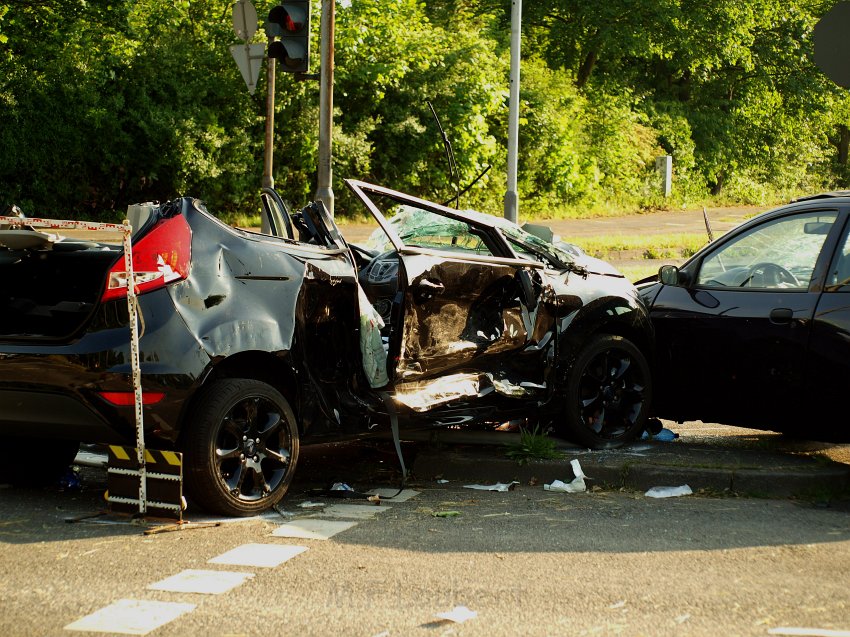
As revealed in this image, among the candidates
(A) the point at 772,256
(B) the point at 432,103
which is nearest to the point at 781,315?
(A) the point at 772,256

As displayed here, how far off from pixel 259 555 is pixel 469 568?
2.89 ft

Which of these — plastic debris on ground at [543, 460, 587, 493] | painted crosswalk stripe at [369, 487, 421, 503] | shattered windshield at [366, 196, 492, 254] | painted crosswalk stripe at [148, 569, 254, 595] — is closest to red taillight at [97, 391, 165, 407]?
painted crosswalk stripe at [148, 569, 254, 595]

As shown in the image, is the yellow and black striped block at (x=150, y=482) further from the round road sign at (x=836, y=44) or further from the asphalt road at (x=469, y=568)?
the round road sign at (x=836, y=44)

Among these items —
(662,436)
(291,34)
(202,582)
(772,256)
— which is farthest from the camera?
(291,34)

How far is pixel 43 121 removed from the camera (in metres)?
22.9

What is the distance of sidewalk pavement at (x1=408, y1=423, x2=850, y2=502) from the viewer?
6.77 meters

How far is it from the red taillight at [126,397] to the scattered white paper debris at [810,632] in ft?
9.06

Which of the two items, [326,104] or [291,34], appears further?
[326,104]

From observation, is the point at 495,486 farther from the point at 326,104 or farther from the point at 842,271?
the point at 326,104

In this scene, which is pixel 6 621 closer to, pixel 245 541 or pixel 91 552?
pixel 91 552

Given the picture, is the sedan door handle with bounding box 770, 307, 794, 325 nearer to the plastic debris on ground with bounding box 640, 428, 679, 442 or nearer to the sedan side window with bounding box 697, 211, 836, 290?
the sedan side window with bounding box 697, 211, 836, 290

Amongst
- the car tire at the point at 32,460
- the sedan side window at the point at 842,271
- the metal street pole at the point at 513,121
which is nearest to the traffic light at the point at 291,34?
the car tire at the point at 32,460

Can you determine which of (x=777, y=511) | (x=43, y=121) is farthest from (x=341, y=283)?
(x=43, y=121)

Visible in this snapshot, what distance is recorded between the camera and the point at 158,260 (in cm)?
573
